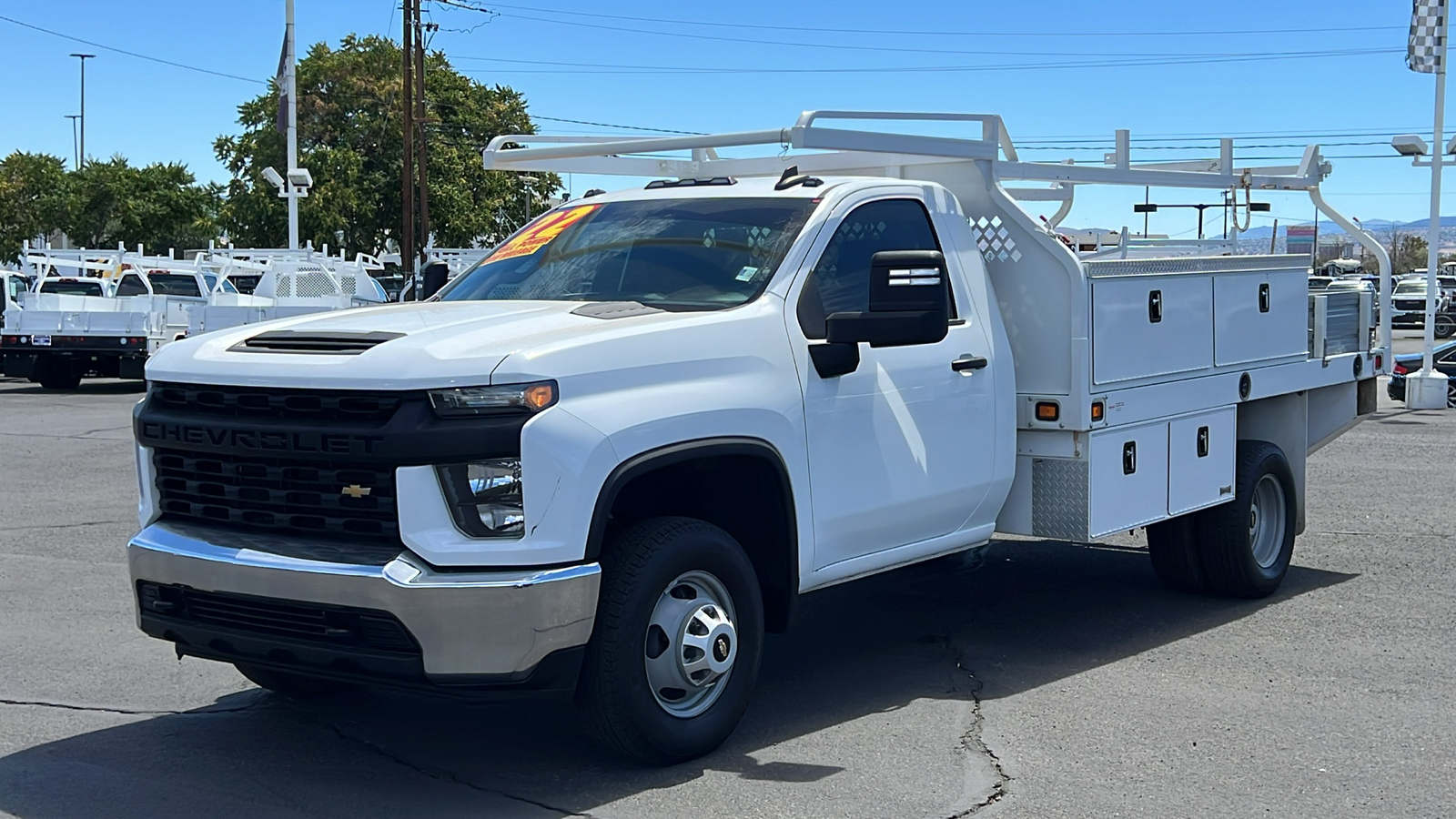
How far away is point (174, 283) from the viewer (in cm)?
2856

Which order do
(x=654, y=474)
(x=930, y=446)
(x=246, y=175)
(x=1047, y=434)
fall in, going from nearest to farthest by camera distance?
(x=654, y=474), (x=930, y=446), (x=1047, y=434), (x=246, y=175)

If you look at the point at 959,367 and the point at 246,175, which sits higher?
the point at 246,175

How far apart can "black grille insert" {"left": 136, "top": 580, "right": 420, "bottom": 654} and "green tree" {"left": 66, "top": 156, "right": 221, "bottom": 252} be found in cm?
6559

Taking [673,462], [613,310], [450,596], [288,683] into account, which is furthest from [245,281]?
[450,596]

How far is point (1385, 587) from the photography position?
865 centimetres

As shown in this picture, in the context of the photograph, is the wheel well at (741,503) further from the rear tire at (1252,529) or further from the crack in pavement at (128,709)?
the rear tire at (1252,529)

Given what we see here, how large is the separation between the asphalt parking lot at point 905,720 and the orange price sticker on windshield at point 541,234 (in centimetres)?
195

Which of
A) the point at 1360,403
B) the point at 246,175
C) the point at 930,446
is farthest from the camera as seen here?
the point at 246,175

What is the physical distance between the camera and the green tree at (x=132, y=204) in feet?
226

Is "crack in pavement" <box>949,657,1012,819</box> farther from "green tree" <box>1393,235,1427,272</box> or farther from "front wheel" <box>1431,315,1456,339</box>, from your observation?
"green tree" <box>1393,235,1427,272</box>

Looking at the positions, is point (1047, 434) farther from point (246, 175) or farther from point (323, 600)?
point (246, 175)

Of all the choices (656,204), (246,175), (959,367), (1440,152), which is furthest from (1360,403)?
(246,175)

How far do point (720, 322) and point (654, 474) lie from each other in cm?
59

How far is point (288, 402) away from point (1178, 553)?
518 centimetres
